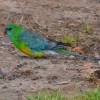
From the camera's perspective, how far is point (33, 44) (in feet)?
32.6

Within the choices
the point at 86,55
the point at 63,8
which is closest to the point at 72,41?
the point at 86,55

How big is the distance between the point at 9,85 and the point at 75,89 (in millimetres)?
918

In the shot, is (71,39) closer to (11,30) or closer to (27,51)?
(27,51)

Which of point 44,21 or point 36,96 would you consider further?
point 44,21

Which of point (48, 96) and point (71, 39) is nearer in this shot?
point (48, 96)

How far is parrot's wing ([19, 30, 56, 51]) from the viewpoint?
32.5 ft

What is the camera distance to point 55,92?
7578 mm

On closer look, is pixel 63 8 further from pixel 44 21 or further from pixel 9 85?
pixel 9 85

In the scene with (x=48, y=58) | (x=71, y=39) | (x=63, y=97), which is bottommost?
(x=48, y=58)

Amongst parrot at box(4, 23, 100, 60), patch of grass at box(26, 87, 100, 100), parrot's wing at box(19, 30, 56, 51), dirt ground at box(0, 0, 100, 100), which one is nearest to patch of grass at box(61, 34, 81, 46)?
dirt ground at box(0, 0, 100, 100)

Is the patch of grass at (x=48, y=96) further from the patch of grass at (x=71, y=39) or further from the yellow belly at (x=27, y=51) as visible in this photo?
the patch of grass at (x=71, y=39)

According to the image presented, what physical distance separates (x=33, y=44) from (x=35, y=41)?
10cm

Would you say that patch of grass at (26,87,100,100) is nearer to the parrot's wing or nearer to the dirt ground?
the dirt ground

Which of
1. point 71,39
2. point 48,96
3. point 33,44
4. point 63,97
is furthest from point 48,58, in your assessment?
point 48,96
